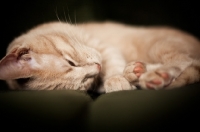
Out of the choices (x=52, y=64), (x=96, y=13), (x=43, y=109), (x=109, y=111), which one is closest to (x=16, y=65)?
(x=52, y=64)

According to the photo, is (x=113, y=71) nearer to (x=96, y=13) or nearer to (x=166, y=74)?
(x=166, y=74)

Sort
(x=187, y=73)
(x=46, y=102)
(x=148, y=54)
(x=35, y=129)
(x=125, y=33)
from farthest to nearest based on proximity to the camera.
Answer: (x=125, y=33), (x=148, y=54), (x=187, y=73), (x=46, y=102), (x=35, y=129)

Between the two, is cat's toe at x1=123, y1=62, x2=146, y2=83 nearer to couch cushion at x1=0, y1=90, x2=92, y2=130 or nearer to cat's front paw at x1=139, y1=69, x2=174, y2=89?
cat's front paw at x1=139, y1=69, x2=174, y2=89

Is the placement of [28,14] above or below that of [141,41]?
above

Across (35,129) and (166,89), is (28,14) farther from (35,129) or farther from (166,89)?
(166,89)

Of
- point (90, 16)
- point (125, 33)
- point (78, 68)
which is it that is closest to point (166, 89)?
point (78, 68)

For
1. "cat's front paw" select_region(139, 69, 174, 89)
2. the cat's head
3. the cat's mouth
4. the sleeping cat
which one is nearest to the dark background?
the sleeping cat
